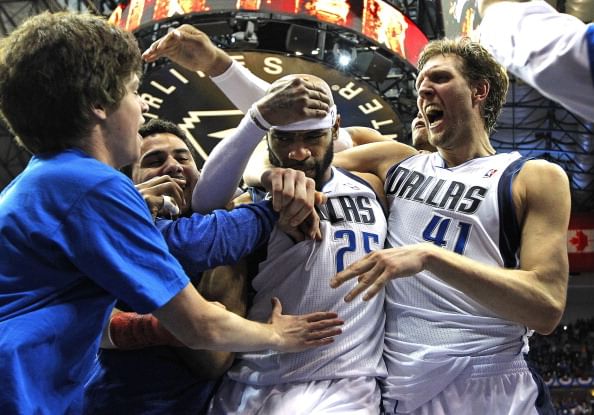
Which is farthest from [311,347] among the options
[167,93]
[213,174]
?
[167,93]

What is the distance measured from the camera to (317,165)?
278 cm

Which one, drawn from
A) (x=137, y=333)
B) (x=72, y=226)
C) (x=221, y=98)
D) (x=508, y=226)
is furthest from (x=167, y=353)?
(x=221, y=98)

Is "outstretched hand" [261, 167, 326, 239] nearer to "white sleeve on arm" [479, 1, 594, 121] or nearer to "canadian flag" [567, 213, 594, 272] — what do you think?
"white sleeve on arm" [479, 1, 594, 121]

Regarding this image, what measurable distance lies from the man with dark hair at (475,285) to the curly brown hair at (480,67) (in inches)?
14.5

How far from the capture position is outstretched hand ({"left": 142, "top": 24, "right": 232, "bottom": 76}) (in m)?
2.84

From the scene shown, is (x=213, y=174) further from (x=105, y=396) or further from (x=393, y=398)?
(x=393, y=398)

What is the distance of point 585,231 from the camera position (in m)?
16.0

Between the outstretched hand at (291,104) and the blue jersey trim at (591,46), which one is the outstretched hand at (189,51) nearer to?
the outstretched hand at (291,104)

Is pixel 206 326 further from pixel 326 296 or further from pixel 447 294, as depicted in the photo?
pixel 447 294

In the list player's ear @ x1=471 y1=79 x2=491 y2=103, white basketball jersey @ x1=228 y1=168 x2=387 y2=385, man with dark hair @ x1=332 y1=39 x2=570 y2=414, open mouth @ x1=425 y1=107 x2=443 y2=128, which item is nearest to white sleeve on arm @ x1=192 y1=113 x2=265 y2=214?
white basketball jersey @ x1=228 y1=168 x2=387 y2=385

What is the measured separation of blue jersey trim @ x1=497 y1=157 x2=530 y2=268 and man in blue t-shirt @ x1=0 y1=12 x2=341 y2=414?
3.91ft

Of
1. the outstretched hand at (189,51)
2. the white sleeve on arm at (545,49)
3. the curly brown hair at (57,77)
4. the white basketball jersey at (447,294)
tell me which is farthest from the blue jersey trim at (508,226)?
the curly brown hair at (57,77)

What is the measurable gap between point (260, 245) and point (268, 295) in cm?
22

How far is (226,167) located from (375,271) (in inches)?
28.4
